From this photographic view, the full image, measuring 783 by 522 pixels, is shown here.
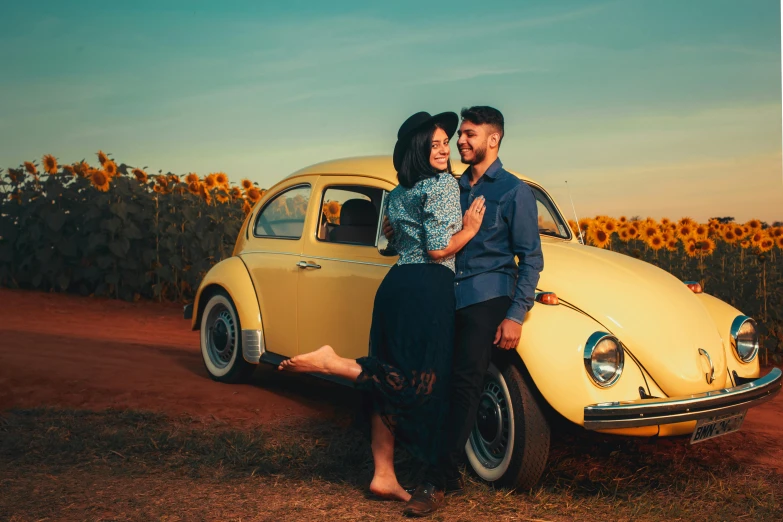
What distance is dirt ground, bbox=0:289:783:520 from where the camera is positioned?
16.1ft

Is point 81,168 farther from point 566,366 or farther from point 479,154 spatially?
point 566,366

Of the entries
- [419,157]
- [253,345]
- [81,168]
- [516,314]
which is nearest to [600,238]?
[253,345]

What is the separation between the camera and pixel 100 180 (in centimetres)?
1392

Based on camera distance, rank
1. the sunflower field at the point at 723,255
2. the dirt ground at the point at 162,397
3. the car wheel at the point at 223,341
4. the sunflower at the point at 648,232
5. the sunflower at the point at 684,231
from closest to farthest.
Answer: the dirt ground at the point at 162,397, the car wheel at the point at 223,341, the sunflower field at the point at 723,255, the sunflower at the point at 684,231, the sunflower at the point at 648,232

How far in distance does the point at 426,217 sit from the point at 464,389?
0.93 m

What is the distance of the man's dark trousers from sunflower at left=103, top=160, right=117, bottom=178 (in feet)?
→ 36.2

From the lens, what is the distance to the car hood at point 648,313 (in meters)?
4.68

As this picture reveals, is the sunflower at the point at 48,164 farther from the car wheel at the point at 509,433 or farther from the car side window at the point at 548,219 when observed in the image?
the car wheel at the point at 509,433

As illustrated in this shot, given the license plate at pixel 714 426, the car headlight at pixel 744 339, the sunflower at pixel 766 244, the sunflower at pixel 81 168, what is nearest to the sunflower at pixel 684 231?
the sunflower at pixel 766 244

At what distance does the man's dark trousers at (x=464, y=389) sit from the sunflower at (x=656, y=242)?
7787 millimetres

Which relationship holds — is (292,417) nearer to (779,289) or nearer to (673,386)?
(673,386)

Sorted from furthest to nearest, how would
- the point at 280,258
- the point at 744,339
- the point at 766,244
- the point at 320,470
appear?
the point at 766,244 → the point at 280,258 → the point at 744,339 → the point at 320,470

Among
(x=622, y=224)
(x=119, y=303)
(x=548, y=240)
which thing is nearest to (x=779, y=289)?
(x=622, y=224)

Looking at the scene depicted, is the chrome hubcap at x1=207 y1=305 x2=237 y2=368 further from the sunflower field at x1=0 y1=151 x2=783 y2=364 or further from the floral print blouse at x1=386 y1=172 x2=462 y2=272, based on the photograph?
the sunflower field at x1=0 y1=151 x2=783 y2=364
